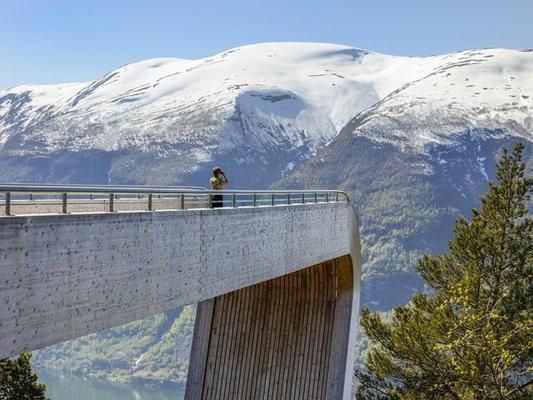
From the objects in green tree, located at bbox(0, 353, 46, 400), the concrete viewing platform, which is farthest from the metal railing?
green tree, located at bbox(0, 353, 46, 400)

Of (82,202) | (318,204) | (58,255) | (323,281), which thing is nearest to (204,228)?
(82,202)

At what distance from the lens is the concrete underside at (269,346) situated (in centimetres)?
2080

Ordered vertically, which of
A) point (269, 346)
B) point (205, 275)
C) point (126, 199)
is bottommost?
point (269, 346)

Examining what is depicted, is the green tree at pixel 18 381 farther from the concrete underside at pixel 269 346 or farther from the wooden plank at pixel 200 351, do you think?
the concrete underside at pixel 269 346

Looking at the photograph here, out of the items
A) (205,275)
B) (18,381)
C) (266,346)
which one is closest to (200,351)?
(266,346)

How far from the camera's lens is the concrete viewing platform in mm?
8664

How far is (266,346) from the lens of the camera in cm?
2116


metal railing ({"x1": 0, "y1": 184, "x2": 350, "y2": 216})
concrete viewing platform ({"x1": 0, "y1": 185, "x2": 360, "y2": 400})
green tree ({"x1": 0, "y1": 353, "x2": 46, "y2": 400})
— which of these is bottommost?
green tree ({"x1": 0, "y1": 353, "x2": 46, "y2": 400})

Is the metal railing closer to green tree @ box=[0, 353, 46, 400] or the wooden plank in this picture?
the wooden plank

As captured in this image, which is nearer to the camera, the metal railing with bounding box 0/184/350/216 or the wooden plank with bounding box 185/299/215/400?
the metal railing with bounding box 0/184/350/216

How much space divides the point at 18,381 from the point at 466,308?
412 inches

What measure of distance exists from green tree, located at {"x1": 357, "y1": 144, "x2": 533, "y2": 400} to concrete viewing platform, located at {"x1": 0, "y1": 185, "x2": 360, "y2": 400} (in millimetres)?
1707

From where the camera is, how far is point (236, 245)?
14.0 meters

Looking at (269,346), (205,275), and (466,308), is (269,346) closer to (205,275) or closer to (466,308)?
(466,308)
